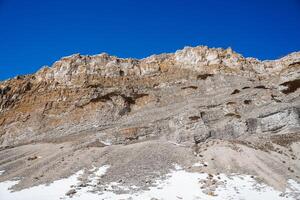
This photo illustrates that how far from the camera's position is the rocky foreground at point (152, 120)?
3812 cm

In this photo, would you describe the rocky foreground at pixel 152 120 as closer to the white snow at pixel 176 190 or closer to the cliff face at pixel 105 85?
the cliff face at pixel 105 85

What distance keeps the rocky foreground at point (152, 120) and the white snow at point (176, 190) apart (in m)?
0.77

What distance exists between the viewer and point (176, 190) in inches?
1248

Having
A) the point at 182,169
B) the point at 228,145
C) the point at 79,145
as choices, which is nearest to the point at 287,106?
the point at 228,145

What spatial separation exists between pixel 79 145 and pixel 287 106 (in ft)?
110

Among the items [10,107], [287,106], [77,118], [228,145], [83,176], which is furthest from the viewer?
[10,107]

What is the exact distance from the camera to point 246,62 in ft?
328

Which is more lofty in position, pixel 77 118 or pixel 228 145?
pixel 77 118

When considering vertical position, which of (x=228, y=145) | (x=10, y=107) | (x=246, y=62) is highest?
(x=246, y=62)

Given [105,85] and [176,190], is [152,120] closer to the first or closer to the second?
[105,85]

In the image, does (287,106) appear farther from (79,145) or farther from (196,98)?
(79,145)

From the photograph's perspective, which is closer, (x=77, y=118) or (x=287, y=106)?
(x=287, y=106)

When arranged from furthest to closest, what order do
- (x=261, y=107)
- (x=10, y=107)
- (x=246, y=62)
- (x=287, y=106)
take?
(x=246, y=62), (x=10, y=107), (x=261, y=107), (x=287, y=106)

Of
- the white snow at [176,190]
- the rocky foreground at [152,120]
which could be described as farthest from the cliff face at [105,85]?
the white snow at [176,190]
